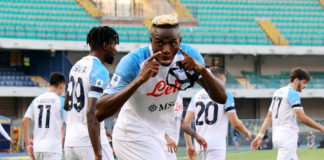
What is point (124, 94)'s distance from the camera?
14.8ft

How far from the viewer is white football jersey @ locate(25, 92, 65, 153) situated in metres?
→ 9.45

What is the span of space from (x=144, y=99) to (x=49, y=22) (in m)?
32.6

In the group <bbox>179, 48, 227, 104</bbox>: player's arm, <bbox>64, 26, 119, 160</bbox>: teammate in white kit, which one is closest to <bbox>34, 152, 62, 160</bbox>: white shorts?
<bbox>64, 26, 119, 160</bbox>: teammate in white kit

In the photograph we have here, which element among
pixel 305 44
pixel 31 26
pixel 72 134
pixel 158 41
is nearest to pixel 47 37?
pixel 31 26

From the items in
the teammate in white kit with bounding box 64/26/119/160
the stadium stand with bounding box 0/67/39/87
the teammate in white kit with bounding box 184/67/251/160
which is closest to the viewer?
the teammate in white kit with bounding box 64/26/119/160

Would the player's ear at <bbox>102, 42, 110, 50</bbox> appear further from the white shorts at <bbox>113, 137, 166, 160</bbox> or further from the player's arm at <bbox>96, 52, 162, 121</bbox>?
the player's arm at <bbox>96, 52, 162, 121</bbox>

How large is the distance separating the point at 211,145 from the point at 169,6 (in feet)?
Answer: 104

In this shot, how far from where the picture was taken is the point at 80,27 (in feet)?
123

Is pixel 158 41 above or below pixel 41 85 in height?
above

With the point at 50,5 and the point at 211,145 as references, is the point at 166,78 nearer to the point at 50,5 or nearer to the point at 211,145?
the point at 211,145

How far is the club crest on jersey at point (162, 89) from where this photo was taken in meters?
4.99

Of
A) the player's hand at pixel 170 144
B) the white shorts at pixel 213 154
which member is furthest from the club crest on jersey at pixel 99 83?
the white shorts at pixel 213 154

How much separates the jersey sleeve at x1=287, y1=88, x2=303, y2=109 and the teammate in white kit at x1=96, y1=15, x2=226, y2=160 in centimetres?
552

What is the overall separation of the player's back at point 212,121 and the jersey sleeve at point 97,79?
137 inches
